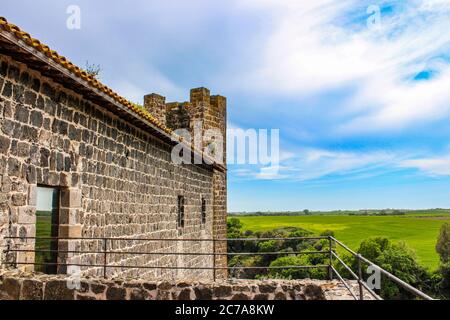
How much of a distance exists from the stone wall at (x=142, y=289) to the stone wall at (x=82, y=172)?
46 centimetres

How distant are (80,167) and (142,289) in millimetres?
2811

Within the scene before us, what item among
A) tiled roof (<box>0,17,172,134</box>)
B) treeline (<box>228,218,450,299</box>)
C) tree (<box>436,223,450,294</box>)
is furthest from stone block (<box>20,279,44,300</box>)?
tree (<box>436,223,450,294</box>)

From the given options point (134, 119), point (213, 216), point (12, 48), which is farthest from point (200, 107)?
point (12, 48)

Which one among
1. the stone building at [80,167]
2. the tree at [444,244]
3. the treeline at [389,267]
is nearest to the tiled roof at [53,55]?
the stone building at [80,167]

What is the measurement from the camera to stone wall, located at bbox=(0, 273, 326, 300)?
216 inches

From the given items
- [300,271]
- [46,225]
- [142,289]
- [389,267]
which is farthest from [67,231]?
[389,267]

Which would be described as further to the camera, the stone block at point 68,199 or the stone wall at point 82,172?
the stone block at point 68,199

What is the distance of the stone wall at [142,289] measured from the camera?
5.50 m

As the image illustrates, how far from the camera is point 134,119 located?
908cm

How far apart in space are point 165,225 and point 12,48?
24.4 feet

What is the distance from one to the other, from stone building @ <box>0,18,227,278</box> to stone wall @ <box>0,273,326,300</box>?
40 centimetres

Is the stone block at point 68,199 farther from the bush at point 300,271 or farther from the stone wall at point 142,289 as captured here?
the bush at point 300,271

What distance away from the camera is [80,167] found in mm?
7492
